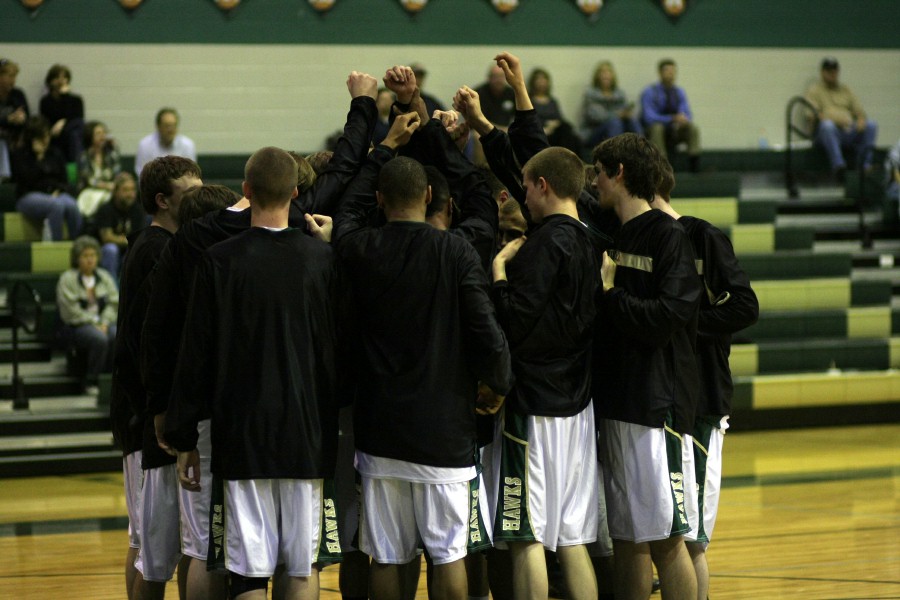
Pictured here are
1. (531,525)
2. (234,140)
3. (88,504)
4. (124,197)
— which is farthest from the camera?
(234,140)

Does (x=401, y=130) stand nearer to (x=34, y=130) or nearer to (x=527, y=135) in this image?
(x=527, y=135)

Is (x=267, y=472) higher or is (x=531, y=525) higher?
(x=267, y=472)

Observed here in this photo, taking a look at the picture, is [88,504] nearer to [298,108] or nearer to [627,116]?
[298,108]

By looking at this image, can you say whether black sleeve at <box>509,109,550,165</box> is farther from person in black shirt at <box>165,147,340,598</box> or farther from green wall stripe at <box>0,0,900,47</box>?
green wall stripe at <box>0,0,900,47</box>

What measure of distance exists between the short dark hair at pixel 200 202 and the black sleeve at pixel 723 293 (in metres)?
1.78

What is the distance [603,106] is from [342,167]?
9.28 metres

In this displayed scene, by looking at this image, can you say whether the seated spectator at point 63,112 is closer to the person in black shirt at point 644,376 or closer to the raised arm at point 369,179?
the raised arm at point 369,179

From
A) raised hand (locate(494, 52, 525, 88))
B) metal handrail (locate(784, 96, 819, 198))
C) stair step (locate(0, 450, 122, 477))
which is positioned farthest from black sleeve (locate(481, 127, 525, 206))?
metal handrail (locate(784, 96, 819, 198))

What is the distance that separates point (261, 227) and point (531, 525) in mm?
1306

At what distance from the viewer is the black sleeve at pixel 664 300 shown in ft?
12.9

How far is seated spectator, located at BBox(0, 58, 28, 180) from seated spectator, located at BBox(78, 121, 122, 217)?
25.6 inches

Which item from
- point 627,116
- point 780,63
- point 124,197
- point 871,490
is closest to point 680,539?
point 871,490

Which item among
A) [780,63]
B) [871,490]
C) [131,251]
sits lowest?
[871,490]

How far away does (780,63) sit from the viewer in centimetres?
1409
